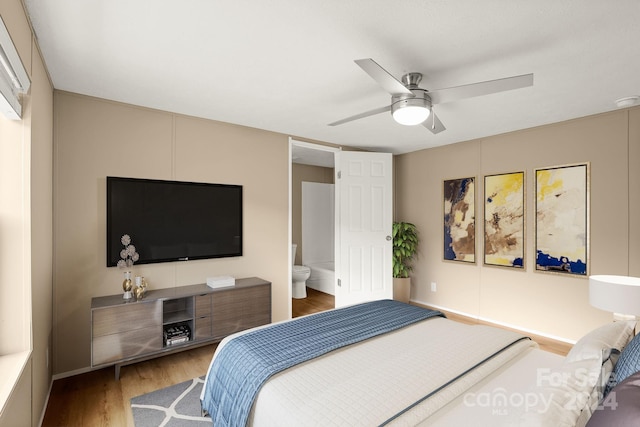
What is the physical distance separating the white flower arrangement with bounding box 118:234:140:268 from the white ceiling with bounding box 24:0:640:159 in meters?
1.24

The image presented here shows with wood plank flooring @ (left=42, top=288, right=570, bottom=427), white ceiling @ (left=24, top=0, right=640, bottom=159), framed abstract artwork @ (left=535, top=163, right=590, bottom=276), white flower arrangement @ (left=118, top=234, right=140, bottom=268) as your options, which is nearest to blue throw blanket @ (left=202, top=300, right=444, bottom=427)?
wood plank flooring @ (left=42, top=288, right=570, bottom=427)

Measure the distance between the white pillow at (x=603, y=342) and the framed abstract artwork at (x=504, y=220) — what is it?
218 cm

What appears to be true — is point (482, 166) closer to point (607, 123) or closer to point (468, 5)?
point (607, 123)

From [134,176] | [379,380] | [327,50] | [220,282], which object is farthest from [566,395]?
[134,176]

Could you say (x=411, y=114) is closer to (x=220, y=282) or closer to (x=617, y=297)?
(x=617, y=297)

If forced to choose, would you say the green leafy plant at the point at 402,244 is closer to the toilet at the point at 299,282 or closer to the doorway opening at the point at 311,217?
the doorway opening at the point at 311,217

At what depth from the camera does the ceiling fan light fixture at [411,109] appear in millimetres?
2129

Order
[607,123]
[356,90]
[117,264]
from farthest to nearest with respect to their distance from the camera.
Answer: [607,123] < [117,264] < [356,90]

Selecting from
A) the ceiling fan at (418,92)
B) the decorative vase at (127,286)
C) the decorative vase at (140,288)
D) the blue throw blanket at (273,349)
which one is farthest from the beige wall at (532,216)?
the decorative vase at (127,286)

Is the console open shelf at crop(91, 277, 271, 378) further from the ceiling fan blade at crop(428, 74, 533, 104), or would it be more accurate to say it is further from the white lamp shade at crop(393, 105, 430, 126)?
the ceiling fan blade at crop(428, 74, 533, 104)

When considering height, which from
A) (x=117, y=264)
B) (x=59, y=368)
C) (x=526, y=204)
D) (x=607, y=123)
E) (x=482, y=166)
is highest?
(x=607, y=123)

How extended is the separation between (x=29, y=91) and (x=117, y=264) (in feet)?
5.07

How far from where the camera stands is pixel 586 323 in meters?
3.30

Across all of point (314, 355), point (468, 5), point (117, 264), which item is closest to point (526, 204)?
point (468, 5)
